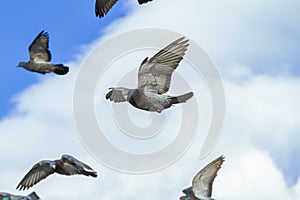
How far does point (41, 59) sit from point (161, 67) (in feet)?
14.5

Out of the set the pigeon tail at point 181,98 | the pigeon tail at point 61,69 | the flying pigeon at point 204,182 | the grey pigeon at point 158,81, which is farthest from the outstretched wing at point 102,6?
the flying pigeon at point 204,182

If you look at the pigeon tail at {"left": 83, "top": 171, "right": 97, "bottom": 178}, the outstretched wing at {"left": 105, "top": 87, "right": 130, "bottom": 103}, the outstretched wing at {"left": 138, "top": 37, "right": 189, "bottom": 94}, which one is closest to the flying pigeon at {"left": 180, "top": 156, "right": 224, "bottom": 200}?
the outstretched wing at {"left": 138, "top": 37, "right": 189, "bottom": 94}

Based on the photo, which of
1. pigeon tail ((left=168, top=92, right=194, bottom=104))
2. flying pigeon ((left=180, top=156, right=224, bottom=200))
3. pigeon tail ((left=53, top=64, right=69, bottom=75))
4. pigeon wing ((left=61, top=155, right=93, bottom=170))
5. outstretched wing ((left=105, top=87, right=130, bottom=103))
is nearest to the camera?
pigeon wing ((left=61, top=155, right=93, bottom=170))

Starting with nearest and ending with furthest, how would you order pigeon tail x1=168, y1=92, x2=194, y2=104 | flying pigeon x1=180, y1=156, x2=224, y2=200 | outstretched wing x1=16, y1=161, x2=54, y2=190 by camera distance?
pigeon tail x1=168, y1=92, x2=194, y2=104
outstretched wing x1=16, y1=161, x2=54, y2=190
flying pigeon x1=180, y1=156, x2=224, y2=200

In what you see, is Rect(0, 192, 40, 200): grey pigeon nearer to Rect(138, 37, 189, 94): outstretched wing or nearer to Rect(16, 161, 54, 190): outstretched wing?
Rect(16, 161, 54, 190): outstretched wing

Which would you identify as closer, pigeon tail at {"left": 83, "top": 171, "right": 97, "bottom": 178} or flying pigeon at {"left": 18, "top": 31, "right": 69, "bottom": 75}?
pigeon tail at {"left": 83, "top": 171, "right": 97, "bottom": 178}

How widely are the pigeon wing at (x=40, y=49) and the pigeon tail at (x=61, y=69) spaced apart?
88 centimetres

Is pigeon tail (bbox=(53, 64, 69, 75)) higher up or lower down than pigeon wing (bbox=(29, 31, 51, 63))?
lower down

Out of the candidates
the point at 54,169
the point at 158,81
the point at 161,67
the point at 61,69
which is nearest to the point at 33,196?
the point at 54,169

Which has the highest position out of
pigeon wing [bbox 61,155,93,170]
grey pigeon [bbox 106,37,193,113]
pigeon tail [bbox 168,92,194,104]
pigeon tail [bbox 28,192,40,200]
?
grey pigeon [bbox 106,37,193,113]

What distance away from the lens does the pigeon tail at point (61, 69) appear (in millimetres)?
21484

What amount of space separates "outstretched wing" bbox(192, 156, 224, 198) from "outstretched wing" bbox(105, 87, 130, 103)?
9.89 ft

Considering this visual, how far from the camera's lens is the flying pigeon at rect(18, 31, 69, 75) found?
21547 mm

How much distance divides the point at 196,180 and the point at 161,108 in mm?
2653
